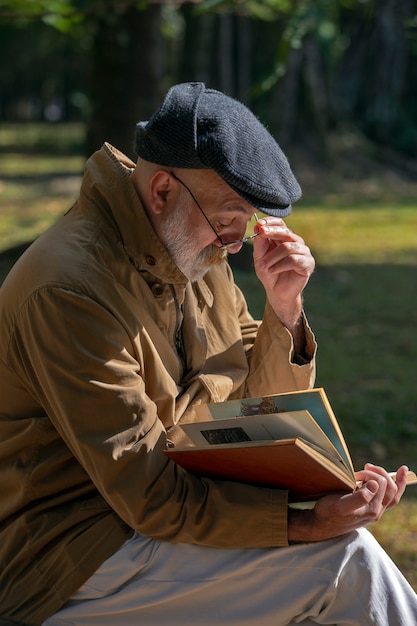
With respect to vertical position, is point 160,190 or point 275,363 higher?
point 160,190

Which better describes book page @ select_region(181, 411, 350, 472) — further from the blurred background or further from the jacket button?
the blurred background

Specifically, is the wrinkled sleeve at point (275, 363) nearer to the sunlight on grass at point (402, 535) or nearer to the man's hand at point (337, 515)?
the man's hand at point (337, 515)

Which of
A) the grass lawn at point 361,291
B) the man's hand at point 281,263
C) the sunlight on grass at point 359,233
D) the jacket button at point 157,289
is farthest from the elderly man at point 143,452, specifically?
the sunlight on grass at point 359,233

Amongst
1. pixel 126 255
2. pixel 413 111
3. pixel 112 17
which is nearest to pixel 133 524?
pixel 126 255

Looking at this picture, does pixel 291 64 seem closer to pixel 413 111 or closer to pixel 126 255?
pixel 413 111

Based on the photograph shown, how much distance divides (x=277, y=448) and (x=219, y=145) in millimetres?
770

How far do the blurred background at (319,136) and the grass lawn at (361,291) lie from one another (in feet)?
0.06

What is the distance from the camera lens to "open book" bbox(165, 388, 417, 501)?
8.22 feet

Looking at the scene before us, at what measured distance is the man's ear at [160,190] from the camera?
8.96 feet

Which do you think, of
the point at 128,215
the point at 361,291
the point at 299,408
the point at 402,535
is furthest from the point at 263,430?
the point at 361,291

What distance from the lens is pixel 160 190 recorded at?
9.07 ft

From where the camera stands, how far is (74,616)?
2639 millimetres

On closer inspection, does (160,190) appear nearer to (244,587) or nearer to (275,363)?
(275,363)

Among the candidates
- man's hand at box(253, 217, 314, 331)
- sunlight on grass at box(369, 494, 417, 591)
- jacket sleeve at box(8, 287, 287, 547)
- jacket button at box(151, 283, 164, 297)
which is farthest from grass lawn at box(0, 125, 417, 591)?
jacket button at box(151, 283, 164, 297)
